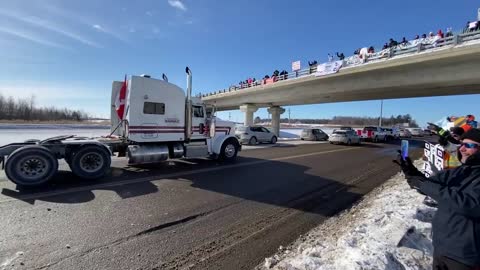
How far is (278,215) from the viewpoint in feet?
17.8

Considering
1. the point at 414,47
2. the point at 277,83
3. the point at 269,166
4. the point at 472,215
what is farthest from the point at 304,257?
the point at 277,83

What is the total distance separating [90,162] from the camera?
8.01 metres

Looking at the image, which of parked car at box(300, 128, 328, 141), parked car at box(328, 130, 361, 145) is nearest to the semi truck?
parked car at box(328, 130, 361, 145)

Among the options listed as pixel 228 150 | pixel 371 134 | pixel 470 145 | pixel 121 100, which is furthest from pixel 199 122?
pixel 371 134

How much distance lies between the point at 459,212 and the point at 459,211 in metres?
0.01

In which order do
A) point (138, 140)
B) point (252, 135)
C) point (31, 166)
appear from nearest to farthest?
point (31, 166) → point (138, 140) → point (252, 135)

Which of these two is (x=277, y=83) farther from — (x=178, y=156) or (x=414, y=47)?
(x=178, y=156)

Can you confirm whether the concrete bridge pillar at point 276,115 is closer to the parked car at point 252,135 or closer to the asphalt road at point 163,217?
the parked car at point 252,135

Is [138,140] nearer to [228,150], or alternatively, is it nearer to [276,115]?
[228,150]

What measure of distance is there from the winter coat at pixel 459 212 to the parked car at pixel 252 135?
19.9 m

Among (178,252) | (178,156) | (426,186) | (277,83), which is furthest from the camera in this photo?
(277,83)

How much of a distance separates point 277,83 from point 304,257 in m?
26.7

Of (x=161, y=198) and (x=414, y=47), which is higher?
(x=414, y=47)

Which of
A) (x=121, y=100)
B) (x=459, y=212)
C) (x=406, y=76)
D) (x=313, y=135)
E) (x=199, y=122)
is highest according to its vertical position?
(x=406, y=76)
